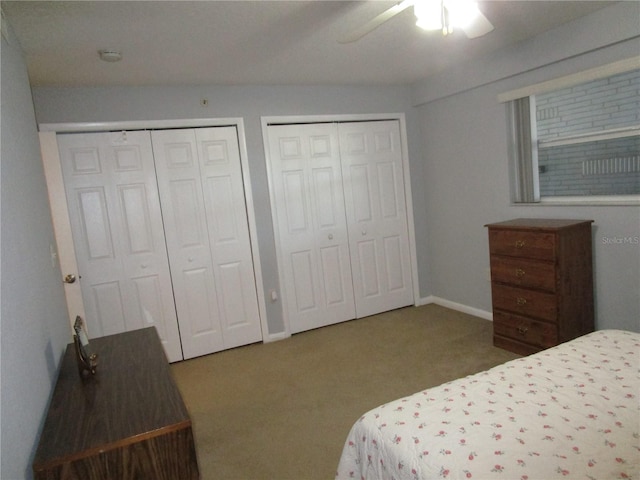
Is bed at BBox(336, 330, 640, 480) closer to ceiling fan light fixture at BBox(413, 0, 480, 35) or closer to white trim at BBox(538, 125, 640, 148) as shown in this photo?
ceiling fan light fixture at BBox(413, 0, 480, 35)

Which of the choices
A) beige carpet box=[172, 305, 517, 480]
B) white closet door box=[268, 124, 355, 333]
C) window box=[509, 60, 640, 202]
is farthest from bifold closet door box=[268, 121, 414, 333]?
window box=[509, 60, 640, 202]

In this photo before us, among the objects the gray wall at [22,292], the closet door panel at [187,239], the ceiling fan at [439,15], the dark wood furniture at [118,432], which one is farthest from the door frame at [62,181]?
the ceiling fan at [439,15]

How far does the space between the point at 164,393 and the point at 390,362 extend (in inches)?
84.1

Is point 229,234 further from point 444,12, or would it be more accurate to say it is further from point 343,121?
point 444,12

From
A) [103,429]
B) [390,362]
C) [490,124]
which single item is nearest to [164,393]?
[103,429]

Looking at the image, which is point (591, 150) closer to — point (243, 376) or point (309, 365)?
point (309, 365)

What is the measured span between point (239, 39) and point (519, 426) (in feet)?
8.06

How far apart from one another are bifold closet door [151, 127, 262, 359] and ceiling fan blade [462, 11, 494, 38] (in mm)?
2281

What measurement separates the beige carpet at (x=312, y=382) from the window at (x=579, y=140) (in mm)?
1326

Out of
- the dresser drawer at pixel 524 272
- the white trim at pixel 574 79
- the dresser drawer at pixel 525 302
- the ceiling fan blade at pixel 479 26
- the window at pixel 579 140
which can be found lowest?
the dresser drawer at pixel 525 302

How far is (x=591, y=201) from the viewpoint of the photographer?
2.96m

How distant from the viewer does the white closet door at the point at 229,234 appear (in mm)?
3682

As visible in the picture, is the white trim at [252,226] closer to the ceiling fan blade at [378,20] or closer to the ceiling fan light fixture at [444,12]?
the ceiling fan blade at [378,20]

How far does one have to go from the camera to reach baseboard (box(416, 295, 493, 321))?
3.98 m
